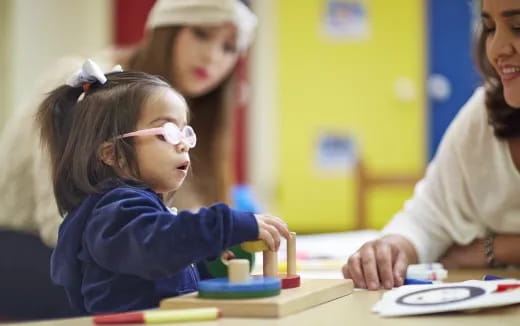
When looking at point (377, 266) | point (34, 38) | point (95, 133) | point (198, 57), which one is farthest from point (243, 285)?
point (34, 38)

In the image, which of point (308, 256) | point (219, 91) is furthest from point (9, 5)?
point (308, 256)

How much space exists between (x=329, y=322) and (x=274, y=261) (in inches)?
5.7

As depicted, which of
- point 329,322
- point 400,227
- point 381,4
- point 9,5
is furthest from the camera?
point 381,4

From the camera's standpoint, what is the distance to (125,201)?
0.94 meters

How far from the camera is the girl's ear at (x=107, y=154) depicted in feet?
3.34

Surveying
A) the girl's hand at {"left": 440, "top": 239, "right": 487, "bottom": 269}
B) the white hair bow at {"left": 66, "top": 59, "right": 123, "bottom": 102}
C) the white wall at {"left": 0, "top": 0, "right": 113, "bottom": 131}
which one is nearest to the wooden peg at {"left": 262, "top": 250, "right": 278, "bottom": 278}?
the white hair bow at {"left": 66, "top": 59, "right": 123, "bottom": 102}

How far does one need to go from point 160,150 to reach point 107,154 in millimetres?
60

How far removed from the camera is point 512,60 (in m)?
1.32

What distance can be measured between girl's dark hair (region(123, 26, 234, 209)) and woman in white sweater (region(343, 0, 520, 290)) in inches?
26.2

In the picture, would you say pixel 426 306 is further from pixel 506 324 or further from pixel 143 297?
pixel 143 297

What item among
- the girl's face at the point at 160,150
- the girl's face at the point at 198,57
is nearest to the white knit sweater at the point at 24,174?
the girl's face at the point at 198,57

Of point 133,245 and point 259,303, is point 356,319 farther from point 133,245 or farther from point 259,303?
point 133,245

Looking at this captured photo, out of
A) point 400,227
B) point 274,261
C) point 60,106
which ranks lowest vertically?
point 400,227

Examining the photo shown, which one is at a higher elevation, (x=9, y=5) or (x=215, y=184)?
(x=9, y=5)
